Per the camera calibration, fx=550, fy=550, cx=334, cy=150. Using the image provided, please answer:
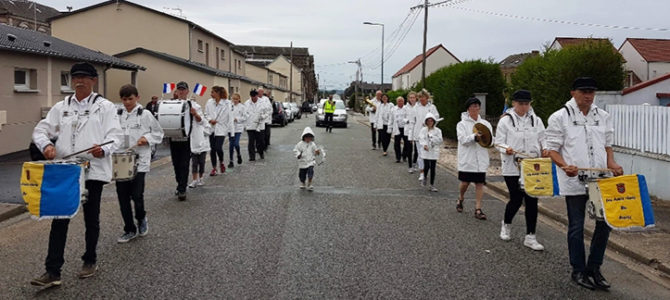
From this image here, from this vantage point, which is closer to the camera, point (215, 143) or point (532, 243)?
point (532, 243)

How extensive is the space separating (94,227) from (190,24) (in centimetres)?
3218

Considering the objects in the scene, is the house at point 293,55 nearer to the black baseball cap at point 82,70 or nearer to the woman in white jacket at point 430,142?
the woman in white jacket at point 430,142

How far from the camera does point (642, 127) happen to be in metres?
9.73

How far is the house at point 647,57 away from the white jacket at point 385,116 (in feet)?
117

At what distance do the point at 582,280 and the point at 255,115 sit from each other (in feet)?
35.3

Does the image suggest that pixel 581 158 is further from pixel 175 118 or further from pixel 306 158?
pixel 175 118

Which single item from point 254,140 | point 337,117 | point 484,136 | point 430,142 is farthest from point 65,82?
point 337,117

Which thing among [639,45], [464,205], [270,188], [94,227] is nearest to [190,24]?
[270,188]

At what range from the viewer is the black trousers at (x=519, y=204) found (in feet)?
21.0

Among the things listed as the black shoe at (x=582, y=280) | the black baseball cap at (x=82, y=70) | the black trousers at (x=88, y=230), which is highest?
the black baseball cap at (x=82, y=70)

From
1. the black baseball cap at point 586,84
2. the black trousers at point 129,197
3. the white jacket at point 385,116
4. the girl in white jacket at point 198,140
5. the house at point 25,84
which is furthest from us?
the white jacket at point 385,116

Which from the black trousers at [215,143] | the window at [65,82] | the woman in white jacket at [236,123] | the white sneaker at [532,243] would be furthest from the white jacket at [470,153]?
the window at [65,82]

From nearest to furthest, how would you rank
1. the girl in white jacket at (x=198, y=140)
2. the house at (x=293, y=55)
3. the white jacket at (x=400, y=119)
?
the girl in white jacket at (x=198, y=140) < the white jacket at (x=400, y=119) < the house at (x=293, y=55)

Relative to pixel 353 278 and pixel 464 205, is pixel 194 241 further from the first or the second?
pixel 464 205
